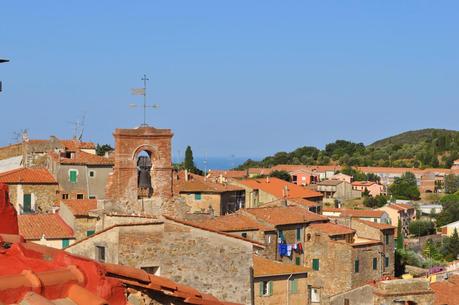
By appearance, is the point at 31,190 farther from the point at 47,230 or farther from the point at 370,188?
the point at 370,188

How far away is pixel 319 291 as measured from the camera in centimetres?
4597

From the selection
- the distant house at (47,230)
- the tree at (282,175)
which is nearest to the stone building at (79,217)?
the distant house at (47,230)

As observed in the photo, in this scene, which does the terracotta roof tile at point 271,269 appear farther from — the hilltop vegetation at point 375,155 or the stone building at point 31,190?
the hilltop vegetation at point 375,155

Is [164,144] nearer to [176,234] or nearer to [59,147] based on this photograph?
[176,234]

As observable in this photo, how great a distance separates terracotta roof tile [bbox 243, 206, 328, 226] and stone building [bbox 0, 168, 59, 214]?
10245mm

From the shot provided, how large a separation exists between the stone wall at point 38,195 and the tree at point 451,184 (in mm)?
84687

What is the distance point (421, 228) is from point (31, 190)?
47.2m

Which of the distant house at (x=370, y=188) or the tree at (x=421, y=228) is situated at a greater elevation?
the distant house at (x=370, y=188)

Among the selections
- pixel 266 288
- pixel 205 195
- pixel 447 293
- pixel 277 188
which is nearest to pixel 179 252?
pixel 447 293

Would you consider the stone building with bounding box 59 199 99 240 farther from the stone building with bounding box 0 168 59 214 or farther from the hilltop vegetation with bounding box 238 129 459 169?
the hilltop vegetation with bounding box 238 129 459 169

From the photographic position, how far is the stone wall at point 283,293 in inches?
1192

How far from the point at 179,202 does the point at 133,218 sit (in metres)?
5.33

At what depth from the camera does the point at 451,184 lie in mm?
124500

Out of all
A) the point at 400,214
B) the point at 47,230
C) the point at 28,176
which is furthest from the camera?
the point at 400,214
